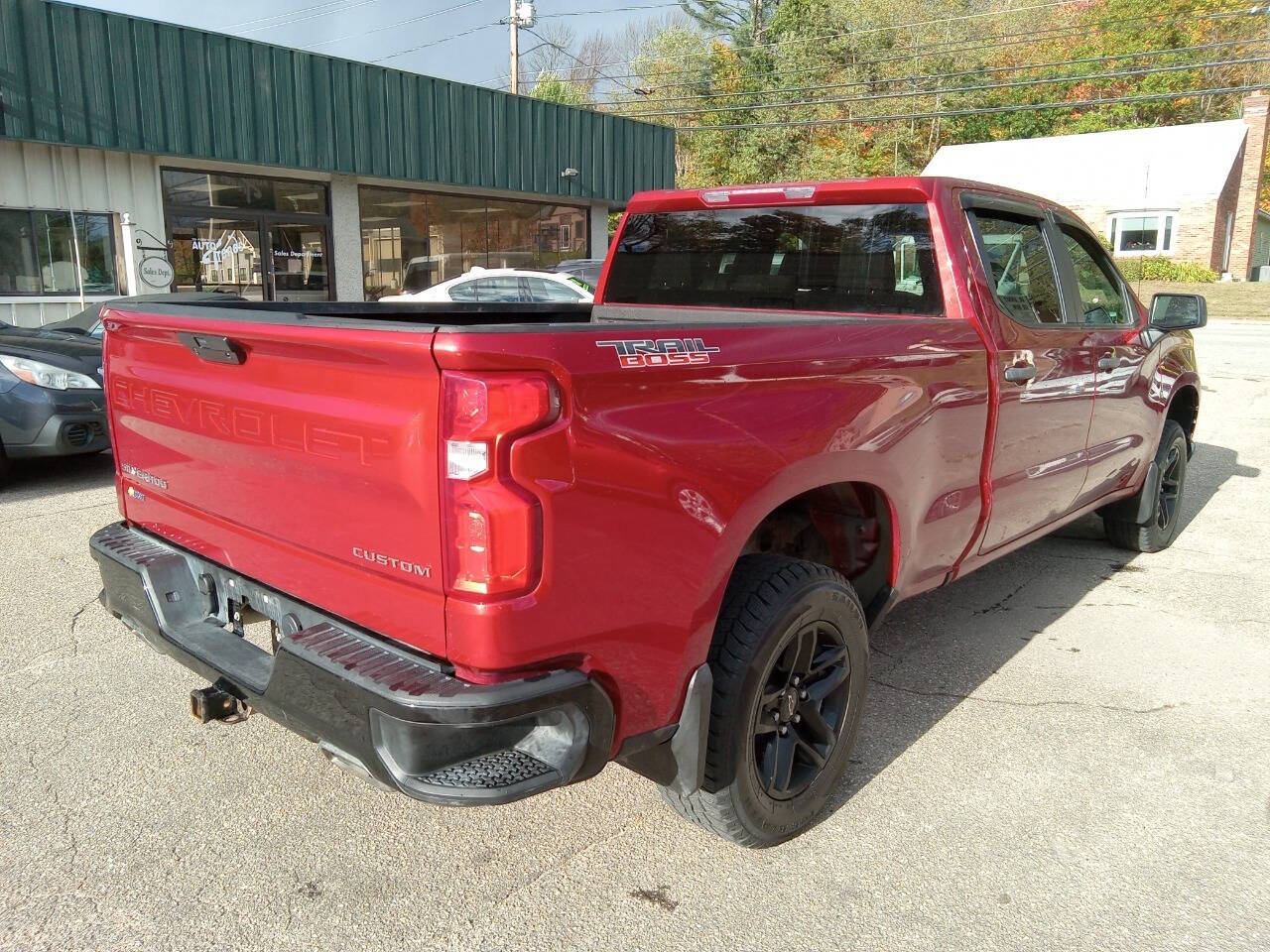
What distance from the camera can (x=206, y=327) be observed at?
2.49m

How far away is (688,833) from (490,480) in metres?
1.48

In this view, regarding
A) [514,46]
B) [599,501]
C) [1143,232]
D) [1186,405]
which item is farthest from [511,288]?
[1143,232]

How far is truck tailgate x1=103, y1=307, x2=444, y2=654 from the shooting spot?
2020mm

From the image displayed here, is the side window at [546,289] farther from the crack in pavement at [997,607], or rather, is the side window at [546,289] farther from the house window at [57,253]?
the crack in pavement at [997,607]

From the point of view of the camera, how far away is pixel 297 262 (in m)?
17.1

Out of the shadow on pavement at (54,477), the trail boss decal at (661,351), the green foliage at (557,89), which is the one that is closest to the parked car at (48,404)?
the shadow on pavement at (54,477)

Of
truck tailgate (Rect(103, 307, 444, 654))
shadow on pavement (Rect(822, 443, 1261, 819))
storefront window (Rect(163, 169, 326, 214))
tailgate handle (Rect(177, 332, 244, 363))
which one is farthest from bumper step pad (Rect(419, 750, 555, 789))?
storefront window (Rect(163, 169, 326, 214))

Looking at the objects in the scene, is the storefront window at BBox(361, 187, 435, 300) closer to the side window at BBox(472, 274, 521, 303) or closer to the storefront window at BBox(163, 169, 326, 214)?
the storefront window at BBox(163, 169, 326, 214)

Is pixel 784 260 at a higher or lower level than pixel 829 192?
lower

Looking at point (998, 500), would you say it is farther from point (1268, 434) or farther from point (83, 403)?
point (1268, 434)

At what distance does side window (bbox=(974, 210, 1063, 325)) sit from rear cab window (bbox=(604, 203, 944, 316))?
1.01 ft

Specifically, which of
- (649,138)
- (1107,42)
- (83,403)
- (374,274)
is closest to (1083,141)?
(1107,42)

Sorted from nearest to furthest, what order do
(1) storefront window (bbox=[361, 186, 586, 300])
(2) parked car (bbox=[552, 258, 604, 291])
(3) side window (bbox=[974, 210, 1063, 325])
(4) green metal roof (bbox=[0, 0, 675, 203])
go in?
(3) side window (bbox=[974, 210, 1063, 325]), (4) green metal roof (bbox=[0, 0, 675, 203]), (2) parked car (bbox=[552, 258, 604, 291]), (1) storefront window (bbox=[361, 186, 586, 300])

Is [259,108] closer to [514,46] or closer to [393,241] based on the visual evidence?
[393,241]
